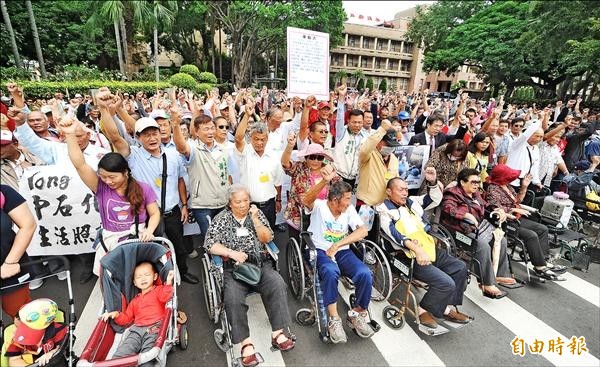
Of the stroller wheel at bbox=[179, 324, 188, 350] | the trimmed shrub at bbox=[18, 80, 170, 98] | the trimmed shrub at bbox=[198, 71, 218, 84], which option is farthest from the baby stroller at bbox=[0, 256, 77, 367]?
the trimmed shrub at bbox=[198, 71, 218, 84]

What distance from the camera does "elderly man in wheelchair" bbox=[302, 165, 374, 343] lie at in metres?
2.90

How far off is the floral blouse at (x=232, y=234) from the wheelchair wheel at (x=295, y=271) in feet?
1.50

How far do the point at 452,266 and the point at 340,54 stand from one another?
46845mm

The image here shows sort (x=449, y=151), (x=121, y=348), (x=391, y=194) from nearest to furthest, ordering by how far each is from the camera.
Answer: (x=121, y=348), (x=391, y=194), (x=449, y=151)

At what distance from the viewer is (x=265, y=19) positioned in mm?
21875

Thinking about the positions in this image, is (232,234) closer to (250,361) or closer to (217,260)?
(217,260)

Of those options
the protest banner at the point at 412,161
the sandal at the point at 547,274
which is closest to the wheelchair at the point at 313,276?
the protest banner at the point at 412,161

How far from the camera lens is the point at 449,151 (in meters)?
4.20

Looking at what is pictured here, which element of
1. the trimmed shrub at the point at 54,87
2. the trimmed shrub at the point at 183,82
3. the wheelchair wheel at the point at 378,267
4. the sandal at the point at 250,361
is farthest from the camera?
the trimmed shrub at the point at 183,82

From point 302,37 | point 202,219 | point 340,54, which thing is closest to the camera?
point 202,219

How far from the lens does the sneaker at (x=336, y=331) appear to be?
2820 millimetres

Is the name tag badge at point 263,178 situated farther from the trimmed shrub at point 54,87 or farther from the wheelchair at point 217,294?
the trimmed shrub at point 54,87

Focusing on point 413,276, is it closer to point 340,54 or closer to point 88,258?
point 88,258

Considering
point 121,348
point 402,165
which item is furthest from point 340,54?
point 121,348
